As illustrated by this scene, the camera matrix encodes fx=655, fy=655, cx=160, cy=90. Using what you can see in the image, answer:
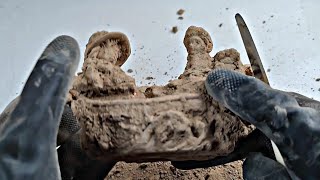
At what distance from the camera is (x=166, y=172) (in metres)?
1.78

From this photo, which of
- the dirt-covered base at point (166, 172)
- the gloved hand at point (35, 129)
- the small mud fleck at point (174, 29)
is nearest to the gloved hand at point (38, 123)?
the gloved hand at point (35, 129)

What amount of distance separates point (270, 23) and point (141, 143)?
→ 1.29m

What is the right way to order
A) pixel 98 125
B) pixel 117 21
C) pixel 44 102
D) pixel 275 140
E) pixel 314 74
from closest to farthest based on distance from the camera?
1. pixel 44 102
2. pixel 275 140
3. pixel 98 125
4. pixel 314 74
5. pixel 117 21

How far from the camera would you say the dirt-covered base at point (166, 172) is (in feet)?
5.77

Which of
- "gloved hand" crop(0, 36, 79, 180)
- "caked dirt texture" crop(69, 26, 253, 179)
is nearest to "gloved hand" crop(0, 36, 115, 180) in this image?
"gloved hand" crop(0, 36, 79, 180)

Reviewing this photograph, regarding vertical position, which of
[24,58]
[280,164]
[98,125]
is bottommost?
[280,164]

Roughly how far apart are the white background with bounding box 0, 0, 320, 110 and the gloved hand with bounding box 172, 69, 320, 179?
1008mm

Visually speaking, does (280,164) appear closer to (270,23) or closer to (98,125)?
(98,125)

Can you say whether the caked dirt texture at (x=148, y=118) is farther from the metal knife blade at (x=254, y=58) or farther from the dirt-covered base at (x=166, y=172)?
the dirt-covered base at (x=166, y=172)

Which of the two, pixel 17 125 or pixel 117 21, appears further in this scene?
pixel 117 21

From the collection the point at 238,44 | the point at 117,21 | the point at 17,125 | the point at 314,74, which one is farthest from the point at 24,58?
the point at 17,125

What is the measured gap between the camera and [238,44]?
249 centimetres

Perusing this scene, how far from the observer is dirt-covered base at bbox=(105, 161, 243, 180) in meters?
1.76

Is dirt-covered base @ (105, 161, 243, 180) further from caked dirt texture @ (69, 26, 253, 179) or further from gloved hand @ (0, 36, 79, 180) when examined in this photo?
gloved hand @ (0, 36, 79, 180)
